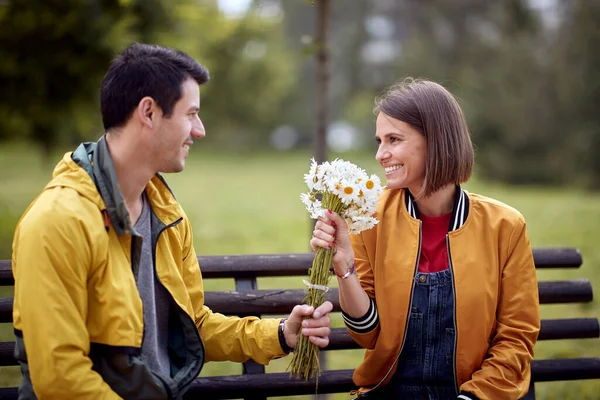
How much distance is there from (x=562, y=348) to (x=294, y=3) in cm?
4623

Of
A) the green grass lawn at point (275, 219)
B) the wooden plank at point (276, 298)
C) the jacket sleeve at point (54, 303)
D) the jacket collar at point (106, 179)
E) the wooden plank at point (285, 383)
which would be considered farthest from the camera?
the green grass lawn at point (275, 219)

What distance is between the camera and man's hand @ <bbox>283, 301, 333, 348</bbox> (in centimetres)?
298

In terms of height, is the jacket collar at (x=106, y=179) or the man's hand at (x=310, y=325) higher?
the jacket collar at (x=106, y=179)

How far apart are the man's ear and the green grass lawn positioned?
337 cm

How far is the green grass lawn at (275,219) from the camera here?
6504 mm

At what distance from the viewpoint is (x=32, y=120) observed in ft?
36.8

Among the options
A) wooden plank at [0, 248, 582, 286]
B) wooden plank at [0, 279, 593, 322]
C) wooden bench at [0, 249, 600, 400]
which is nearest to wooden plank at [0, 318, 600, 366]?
wooden bench at [0, 249, 600, 400]

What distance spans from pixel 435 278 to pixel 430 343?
1.00 feet

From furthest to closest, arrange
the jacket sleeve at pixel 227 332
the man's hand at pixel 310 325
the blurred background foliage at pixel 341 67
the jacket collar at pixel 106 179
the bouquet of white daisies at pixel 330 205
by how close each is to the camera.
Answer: the blurred background foliage at pixel 341 67 < the jacket sleeve at pixel 227 332 < the man's hand at pixel 310 325 < the bouquet of white daisies at pixel 330 205 < the jacket collar at pixel 106 179

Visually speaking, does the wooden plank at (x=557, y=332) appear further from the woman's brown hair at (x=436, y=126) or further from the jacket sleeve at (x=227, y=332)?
the woman's brown hair at (x=436, y=126)

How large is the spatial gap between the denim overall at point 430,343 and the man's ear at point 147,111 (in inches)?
55.9

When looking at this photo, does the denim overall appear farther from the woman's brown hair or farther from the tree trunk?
the tree trunk

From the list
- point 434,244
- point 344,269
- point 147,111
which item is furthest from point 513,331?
point 147,111

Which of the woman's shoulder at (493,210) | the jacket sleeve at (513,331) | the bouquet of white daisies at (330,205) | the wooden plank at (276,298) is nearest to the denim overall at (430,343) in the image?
the jacket sleeve at (513,331)
